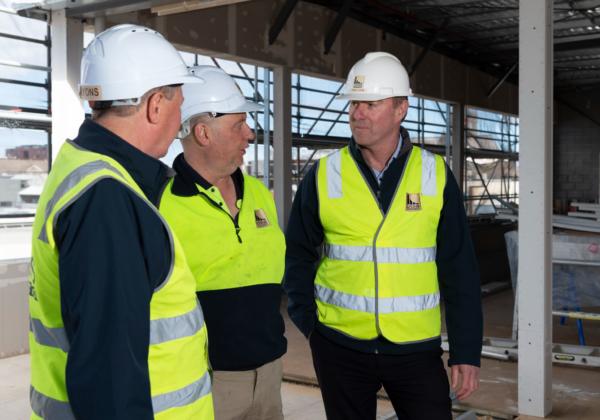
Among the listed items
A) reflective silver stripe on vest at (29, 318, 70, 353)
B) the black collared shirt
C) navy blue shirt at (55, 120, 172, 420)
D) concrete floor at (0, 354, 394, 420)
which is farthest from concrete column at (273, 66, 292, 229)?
navy blue shirt at (55, 120, 172, 420)

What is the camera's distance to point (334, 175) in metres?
2.36

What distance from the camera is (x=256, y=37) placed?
7973mm

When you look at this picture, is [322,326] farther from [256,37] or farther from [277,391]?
[256,37]

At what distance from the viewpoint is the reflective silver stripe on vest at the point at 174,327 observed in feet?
4.45

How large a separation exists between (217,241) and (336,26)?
24.0 ft

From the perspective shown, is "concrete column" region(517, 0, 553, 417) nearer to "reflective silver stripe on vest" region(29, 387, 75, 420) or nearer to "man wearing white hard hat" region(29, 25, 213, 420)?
"man wearing white hard hat" region(29, 25, 213, 420)

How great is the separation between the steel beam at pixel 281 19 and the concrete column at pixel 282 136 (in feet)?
1.39

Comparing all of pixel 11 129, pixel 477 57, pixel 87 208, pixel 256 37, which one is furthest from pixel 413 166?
pixel 477 57

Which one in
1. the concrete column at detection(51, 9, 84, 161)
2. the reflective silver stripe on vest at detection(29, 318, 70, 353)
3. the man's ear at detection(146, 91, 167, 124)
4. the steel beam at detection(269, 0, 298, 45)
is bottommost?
the reflective silver stripe on vest at detection(29, 318, 70, 353)

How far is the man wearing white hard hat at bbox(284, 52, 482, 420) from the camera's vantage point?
7.23 ft

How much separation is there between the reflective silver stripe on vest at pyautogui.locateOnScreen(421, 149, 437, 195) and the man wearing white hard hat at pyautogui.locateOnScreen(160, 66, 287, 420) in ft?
1.76

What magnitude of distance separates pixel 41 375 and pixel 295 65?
7.58 m

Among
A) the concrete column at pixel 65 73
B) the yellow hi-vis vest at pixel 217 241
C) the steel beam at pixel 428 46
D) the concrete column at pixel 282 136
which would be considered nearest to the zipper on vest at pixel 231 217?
the yellow hi-vis vest at pixel 217 241

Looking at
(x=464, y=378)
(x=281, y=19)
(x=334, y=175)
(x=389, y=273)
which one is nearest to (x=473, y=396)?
(x=464, y=378)
